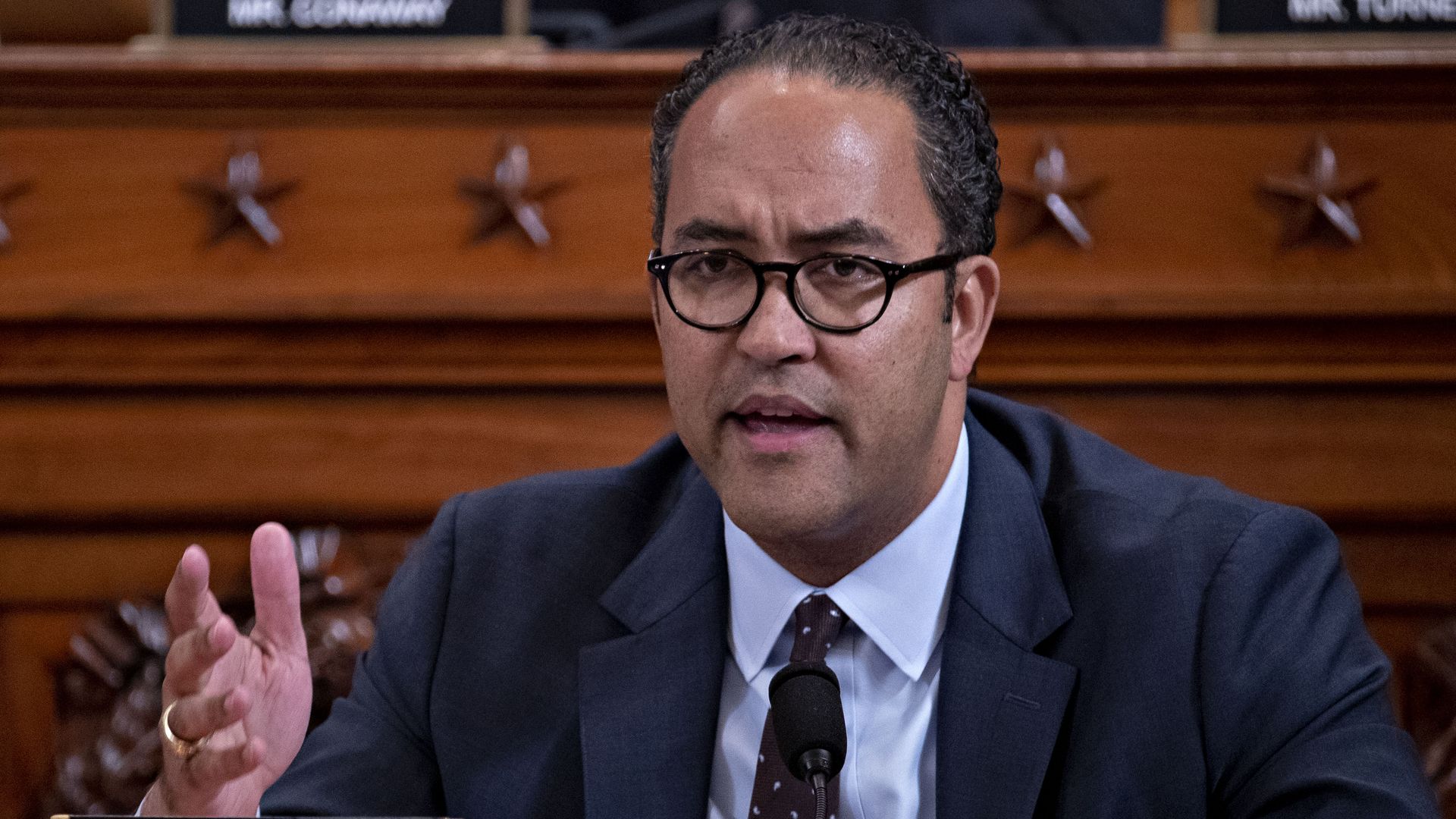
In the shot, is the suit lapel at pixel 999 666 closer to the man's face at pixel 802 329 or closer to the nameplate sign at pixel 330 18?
the man's face at pixel 802 329

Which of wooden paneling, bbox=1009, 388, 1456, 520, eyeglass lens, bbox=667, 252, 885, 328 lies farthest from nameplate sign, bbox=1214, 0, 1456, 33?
eyeglass lens, bbox=667, 252, 885, 328

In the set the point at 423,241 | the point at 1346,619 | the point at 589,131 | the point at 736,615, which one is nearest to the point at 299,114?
the point at 423,241

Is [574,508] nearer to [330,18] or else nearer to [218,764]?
[218,764]

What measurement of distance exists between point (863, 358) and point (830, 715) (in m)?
0.37

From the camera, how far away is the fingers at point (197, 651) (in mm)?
1279

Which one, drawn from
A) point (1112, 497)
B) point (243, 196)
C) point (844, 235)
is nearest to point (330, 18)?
point (243, 196)

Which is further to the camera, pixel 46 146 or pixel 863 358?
pixel 46 146

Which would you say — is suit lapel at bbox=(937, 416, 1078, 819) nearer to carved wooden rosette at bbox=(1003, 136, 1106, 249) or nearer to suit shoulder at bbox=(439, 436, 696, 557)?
suit shoulder at bbox=(439, 436, 696, 557)

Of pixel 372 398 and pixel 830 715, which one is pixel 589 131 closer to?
pixel 372 398

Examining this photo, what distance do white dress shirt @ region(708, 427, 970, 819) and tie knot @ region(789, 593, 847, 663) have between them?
0.04ft

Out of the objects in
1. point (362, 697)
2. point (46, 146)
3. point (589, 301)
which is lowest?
point (362, 697)

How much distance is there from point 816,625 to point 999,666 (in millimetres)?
197

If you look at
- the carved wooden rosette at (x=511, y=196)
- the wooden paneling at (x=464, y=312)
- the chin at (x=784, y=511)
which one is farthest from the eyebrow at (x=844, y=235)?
the carved wooden rosette at (x=511, y=196)

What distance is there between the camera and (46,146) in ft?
7.31
